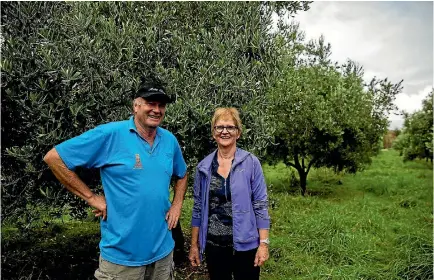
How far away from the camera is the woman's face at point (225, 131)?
4.18 metres

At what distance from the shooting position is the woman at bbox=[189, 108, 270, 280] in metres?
4.17

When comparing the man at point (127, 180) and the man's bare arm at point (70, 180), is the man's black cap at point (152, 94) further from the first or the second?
the man's bare arm at point (70, 180)

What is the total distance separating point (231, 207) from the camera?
4211mm

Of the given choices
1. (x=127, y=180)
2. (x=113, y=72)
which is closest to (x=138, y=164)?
(x=127, y=180)

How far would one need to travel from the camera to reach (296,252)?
8.72 metres

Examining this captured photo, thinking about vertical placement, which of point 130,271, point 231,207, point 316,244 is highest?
point 231,207

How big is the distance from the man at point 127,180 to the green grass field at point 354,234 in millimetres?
4474

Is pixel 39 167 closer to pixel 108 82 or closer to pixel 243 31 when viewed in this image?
pixel 108 82

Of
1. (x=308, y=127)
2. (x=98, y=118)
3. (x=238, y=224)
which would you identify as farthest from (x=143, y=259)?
(x=308, y=127)

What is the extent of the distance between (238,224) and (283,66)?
2.84 meters

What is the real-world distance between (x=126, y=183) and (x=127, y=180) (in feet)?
0.10

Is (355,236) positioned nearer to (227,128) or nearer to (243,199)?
(243,199)

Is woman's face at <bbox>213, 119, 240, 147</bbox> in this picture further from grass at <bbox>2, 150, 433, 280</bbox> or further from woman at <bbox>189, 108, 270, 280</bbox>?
grass at <bbox>2, 150, 433, 280</bbox>

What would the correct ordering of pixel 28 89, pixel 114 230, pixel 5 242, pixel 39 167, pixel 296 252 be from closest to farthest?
pixel 114 230, pixel 28 89, pixel 39 167, pixel 5 242, pixel 296 252
